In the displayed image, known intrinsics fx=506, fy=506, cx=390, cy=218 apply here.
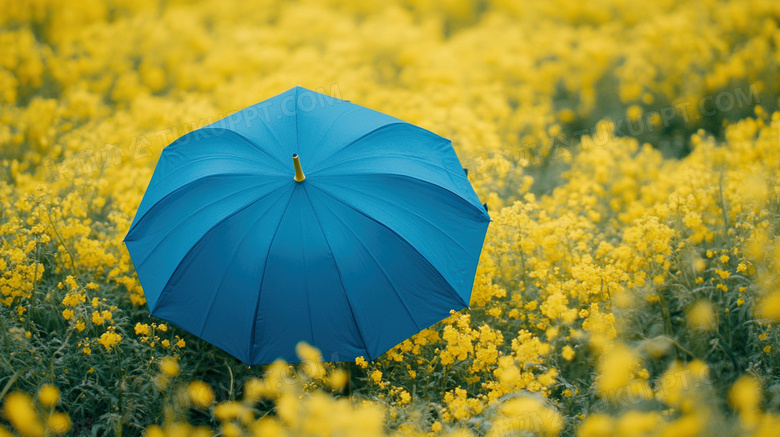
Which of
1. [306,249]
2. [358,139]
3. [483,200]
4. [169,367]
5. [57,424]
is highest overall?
[483,200]

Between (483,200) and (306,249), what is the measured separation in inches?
92.1

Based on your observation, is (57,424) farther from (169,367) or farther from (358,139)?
(358,139)

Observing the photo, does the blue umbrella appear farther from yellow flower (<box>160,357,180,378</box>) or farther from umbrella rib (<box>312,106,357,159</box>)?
yellow flower (<box>160,357,180,378</box>)

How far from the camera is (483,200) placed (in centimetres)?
450

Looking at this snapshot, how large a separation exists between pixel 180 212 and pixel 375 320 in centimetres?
122

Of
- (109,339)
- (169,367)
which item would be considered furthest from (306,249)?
(109,339)

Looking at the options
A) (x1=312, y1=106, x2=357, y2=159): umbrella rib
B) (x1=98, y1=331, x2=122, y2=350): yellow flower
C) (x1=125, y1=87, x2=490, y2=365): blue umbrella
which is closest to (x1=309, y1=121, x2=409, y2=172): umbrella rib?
(x1=125, y1=87, x2=490, y2=365): blue umbrella

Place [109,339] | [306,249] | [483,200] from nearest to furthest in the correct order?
[306,249], [109,339], [483,200]

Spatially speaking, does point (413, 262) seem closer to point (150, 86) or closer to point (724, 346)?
point (724, 346)

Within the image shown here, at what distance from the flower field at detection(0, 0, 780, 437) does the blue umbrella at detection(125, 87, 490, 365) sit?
0.29 meters

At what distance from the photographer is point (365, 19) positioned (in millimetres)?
9008

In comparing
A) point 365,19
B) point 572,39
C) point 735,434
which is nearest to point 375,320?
point 735,434

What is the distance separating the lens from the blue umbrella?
8.40 feet

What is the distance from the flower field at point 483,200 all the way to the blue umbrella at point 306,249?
29 centimetres
